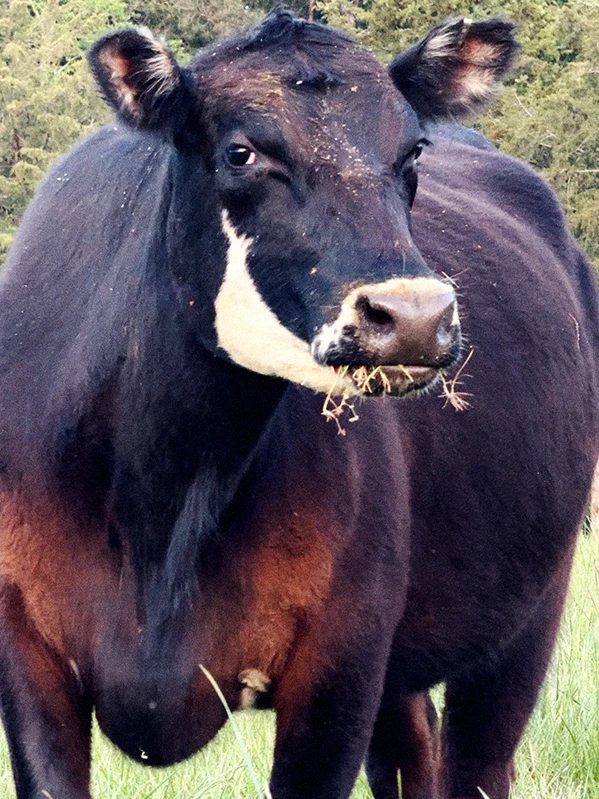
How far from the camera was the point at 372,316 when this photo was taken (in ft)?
11.1

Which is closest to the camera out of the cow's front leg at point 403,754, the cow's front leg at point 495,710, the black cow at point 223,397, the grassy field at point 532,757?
the black cow at point 223,397

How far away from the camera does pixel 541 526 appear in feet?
19.0

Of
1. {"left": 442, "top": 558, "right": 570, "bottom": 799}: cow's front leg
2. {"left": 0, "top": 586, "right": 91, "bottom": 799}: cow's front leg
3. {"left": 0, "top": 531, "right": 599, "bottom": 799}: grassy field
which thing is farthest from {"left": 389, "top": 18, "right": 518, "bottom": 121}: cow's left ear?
{"left": 442, "top": 558, "right": 570, "bottom": 799}: cow's front leg

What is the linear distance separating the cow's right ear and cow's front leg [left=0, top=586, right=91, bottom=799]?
132 cm

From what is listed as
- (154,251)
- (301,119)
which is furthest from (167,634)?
(301,119)

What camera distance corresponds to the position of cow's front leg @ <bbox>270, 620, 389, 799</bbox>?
14.1ft

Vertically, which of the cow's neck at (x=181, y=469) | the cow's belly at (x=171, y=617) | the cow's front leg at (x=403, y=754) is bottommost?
the cow's front leg at (x=403, y=754)

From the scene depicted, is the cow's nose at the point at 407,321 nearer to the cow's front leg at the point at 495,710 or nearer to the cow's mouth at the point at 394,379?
the cow's mouth at the point at 394,379

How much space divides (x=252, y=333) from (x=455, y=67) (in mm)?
1190

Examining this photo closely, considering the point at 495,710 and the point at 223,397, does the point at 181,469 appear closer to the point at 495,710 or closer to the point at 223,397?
the point at 223,397

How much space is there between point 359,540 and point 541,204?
9.18 ft

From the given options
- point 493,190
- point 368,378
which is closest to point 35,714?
point 368,378

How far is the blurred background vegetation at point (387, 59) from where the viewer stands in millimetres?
28875

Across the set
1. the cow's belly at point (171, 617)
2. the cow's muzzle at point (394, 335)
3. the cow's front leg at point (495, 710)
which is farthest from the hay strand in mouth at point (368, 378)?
the cow's front leg at point (495, 710)
